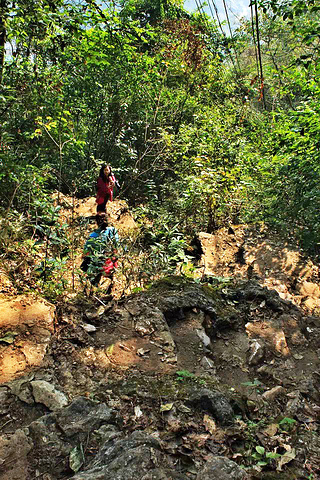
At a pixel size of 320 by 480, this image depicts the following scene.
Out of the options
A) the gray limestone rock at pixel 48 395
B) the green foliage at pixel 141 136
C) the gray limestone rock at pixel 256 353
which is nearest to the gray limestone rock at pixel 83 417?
the gray limestone rock at pixel 48 395

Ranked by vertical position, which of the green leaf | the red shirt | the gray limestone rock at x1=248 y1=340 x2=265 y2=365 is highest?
the red shirt

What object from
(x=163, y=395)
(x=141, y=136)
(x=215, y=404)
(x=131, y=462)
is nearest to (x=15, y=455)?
(x=131, y=462)

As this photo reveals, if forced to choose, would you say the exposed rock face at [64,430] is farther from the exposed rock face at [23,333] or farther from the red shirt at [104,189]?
the red shirt at [104,189]

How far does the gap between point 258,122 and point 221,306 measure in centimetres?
1107

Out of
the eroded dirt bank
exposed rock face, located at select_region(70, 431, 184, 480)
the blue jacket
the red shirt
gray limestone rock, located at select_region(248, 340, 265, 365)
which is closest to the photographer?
exposed rock face, located at select_region(70, 431, 184, 480)

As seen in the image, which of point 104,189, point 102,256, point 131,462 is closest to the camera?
point 131,462

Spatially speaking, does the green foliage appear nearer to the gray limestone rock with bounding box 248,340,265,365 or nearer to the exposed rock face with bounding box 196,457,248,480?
the gray limestone rock with bounding box 248,340,265,365

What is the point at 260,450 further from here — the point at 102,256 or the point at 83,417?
the point at 102,256

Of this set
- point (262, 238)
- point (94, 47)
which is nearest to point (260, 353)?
point (262, 238)

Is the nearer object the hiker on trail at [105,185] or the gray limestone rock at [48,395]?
the gray limestone rock at [48,395]

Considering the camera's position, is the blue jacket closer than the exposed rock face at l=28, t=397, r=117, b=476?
No

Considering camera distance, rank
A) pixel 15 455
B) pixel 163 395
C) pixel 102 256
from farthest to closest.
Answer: pixel 102 256
pixel 163 395
pixel 15 455

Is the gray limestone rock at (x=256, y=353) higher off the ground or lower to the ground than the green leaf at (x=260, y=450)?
lower

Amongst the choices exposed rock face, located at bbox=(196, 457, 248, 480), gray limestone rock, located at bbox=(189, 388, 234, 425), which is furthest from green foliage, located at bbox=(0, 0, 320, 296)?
exposed rock face, located at bbox=(196, 457, 248, 480)
